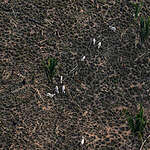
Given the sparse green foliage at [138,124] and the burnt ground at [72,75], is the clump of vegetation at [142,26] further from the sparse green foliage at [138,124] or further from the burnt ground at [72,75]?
the sparse green foliage at [138,124]

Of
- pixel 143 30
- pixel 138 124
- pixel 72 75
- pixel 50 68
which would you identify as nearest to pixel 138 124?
pixel 138 124

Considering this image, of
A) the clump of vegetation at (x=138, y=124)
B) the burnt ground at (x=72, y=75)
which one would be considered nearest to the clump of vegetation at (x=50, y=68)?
the burnt ground at (x=72, y=75)

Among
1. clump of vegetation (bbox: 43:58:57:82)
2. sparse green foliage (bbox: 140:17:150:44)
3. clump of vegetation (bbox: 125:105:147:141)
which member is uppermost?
sparse green foliage (bbox: 140:17:150:44)

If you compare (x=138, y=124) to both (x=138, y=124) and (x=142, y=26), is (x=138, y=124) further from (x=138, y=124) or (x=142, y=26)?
(x=142, y=26)

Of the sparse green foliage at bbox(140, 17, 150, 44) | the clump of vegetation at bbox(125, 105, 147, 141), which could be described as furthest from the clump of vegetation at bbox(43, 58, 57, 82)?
the sparse green foliage at bbox(140, 17, 150, 44)

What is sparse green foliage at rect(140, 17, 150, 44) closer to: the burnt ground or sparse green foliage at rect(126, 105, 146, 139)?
the burnt ground

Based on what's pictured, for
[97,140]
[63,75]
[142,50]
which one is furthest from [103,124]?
[142,50]
